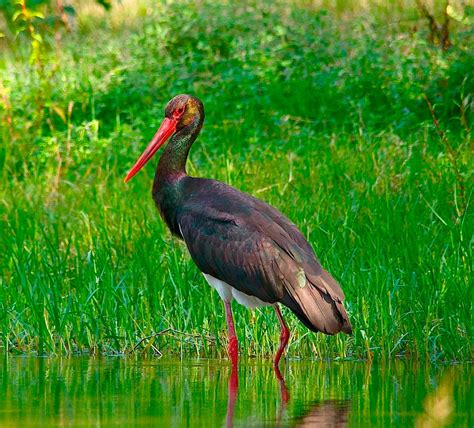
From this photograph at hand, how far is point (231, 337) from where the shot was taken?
6055mm

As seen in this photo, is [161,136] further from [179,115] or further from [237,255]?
[237,255]

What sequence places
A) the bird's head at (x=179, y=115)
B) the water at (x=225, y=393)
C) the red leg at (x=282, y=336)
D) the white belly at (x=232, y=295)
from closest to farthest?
the water at (x=225, y=393) → the red leg at (x=282, y=336) → the white belly at (x=232, y=295) → the bird's head at (x=179, y=115)

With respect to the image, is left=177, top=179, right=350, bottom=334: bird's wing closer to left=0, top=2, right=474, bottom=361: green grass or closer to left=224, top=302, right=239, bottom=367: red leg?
left=224, top=302, right=239, bottom=367: red leg

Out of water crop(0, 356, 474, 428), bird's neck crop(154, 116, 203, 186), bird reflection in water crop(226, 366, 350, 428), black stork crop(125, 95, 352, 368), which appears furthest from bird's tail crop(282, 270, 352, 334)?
bird's neck crop(154, 116, 203, 186)

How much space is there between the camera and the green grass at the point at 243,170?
247 inches

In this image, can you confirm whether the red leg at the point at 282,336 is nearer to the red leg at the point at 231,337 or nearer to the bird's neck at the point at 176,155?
the red leg at the point at 231,337

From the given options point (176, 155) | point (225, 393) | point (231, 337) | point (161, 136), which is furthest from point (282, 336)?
point (161, 136)

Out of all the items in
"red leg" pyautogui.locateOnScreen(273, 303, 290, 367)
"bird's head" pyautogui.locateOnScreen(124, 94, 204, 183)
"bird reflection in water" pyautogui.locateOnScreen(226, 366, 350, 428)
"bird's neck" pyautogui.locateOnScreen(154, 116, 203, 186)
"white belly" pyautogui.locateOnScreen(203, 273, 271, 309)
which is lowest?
"bird reflection in water" pyautogui.locateOnScreen(226, 366, 350, 428)

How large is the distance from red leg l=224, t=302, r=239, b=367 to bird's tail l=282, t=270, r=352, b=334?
335 mm

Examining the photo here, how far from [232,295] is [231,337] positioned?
27cm

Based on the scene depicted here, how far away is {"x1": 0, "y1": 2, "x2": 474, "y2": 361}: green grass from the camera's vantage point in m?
6.26

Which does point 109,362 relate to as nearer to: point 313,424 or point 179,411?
point 179,411

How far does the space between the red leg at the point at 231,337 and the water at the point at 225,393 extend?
7 centimetres

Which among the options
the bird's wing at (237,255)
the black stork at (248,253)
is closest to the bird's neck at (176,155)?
the black stork at (248,253)
